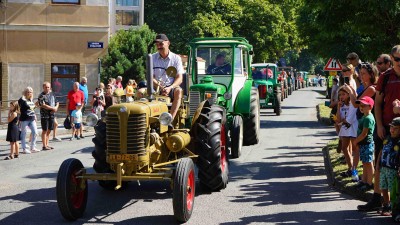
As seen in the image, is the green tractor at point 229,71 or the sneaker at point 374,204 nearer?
the sneaker at point 374,204

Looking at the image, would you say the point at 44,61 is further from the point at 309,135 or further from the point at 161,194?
the point at 161,194

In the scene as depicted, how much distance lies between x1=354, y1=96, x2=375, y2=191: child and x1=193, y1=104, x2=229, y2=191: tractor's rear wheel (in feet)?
6.65

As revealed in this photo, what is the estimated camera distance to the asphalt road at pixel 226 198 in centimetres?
894

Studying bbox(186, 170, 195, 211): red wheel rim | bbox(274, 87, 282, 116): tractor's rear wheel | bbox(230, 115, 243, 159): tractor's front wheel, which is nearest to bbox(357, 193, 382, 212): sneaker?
bbox(186, 170, 195, 211): red wheel rim

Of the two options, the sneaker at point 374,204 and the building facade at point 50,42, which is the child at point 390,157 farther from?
the building facade at point 50,42

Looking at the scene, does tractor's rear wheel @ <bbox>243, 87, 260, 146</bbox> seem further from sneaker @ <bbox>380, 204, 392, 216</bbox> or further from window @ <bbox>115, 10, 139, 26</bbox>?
window @ <bbox>115, 10, 139, 26</bbox>

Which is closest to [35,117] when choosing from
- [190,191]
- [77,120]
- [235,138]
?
[77,120]

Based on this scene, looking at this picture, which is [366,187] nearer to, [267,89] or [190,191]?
[190,191]

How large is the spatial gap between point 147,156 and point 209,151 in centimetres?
163

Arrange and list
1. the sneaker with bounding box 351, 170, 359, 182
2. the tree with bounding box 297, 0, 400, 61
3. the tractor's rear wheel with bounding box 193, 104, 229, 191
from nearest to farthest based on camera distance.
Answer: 1. the tractor's rear wheel with bounding box 193, 104, 229, 191
2. the sneaker with bounding box 351, 170, 359, 182
3. the tree with bounding box 297, 0, 400, 61

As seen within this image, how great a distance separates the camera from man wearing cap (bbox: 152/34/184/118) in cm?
1038

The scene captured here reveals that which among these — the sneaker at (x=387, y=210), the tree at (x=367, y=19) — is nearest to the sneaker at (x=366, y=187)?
Result: the sneaker at (x=387, y=210)

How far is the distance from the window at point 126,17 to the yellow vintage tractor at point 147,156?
52386 mm

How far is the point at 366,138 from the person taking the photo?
33.4 feet
